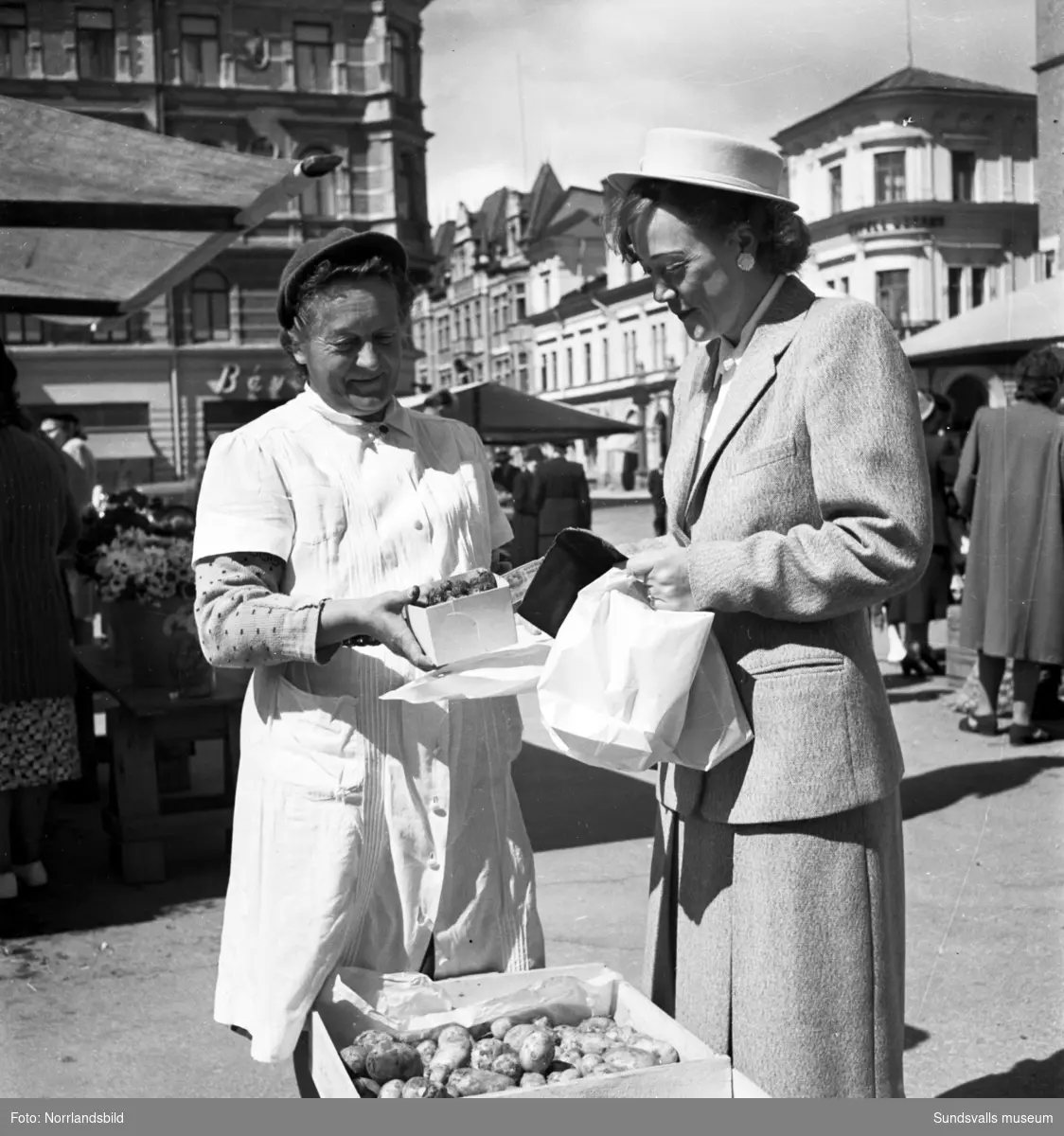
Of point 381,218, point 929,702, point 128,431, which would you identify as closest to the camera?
point 381,218

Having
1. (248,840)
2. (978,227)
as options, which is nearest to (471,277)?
(978,227)

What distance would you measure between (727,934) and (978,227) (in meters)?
3.17

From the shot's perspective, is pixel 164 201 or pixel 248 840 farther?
pixel 164 201

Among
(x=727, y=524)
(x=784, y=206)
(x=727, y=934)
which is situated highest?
(x=784, y=206)

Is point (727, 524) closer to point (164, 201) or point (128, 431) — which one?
point (164, 201)

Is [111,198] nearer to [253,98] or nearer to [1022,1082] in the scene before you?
[253,98]

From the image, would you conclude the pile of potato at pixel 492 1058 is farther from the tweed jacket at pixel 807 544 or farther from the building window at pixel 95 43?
the building window at pixel 95 43

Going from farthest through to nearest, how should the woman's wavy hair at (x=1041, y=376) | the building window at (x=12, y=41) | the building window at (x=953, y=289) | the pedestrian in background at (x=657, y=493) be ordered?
the pedestrian in background at (x=657, y=493), the woman's wavy hair at (x=1041, y=376), the building window at (x=953, y=289), the building window at (x=12, y=41)

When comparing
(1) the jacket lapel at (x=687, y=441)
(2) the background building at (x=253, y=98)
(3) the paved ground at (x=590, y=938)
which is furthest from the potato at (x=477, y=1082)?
(3) the paved ground at (x=590, y=938)

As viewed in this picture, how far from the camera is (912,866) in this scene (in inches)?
174

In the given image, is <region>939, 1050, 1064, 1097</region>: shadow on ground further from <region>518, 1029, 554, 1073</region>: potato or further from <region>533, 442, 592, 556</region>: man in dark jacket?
<region>533, 442, 592, 556</region>: man in dark jacket

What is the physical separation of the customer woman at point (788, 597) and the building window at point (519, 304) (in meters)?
2.71

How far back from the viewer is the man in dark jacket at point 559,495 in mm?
9812

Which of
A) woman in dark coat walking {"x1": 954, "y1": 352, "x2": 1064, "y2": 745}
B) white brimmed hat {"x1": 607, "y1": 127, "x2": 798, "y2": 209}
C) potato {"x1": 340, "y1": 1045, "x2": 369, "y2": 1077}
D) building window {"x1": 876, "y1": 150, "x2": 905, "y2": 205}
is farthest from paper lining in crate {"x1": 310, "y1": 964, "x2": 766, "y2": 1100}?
woman in dark coat walking {"x1": 954, "y1": 352, "x2": 1064, "y2": 745}
